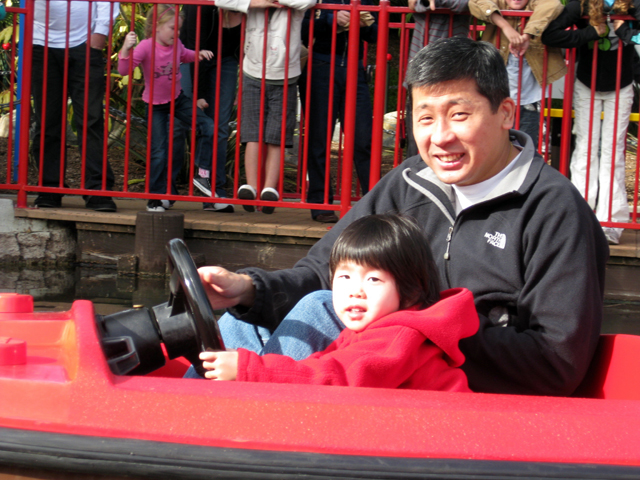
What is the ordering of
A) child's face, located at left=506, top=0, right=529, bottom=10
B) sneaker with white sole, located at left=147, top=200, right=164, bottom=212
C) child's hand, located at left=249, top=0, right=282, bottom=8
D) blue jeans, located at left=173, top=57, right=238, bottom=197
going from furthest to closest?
sneaker with white sole, located at left=147, top=200, right=164, bottom=212, blue jeans, located at left=173, top=57, right=238, bottom=197, child's hand, located at left=249, top=0, right=282, bottom=8, child's face, located at left=506, top=0, right=529, bottom=10

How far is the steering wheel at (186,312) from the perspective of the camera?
4.83 ft

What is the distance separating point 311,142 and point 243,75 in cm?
60

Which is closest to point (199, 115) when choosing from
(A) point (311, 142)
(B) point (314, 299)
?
Answer: (A) point (311, 142)

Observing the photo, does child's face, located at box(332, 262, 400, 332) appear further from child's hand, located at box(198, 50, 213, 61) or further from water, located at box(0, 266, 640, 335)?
child's hand, located at box(198, 50, 213, 61)

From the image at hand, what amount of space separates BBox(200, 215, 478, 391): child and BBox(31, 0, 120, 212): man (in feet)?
12.1

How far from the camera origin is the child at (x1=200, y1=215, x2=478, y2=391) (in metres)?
1.48

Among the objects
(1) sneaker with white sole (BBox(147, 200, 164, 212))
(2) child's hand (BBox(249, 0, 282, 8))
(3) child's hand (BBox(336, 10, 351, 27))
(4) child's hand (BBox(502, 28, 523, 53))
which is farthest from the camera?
(1) sneaker with white sole (BBox(147, 200, 164, 212))

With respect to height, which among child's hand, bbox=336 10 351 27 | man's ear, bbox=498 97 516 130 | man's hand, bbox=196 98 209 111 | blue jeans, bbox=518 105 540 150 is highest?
child's hand, bbox=336 10 351 27

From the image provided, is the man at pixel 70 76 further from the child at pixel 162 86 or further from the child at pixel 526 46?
the child at pixel 526 46

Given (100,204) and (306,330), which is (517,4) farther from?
(306,330)

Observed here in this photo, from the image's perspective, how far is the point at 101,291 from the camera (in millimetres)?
4367

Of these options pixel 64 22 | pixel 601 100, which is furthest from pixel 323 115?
A: pixel 64 22

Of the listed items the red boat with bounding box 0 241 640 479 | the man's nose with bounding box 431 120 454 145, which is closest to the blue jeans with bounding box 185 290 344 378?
the red boat with bounding box 0 241 640 479

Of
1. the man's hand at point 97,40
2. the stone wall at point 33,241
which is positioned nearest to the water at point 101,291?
the stone wall at point 33,241
